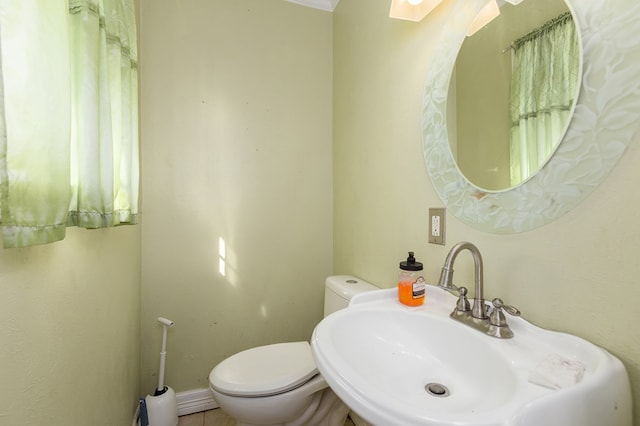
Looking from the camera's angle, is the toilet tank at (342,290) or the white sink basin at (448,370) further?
the toilet tank at (342,290)

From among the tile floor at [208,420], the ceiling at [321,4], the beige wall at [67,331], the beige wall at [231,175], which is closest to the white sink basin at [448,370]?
the beige wall at [67,331]

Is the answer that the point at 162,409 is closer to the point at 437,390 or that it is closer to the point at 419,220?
the point at 437,390

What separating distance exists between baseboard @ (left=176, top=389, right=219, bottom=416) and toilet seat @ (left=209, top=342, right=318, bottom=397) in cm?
55

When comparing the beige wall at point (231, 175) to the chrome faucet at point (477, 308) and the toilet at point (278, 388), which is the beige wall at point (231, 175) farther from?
the chrome faucet at point (477, 308)

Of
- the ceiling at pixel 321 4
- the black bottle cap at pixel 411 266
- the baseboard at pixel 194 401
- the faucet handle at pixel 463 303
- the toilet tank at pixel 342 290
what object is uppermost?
the ceiling at pixel 321 4

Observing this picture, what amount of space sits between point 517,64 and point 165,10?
176cm

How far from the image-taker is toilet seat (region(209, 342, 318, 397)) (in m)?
1.09

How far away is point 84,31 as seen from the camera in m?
0.66

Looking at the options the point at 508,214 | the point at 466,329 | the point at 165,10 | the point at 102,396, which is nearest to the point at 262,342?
the point at 102,396

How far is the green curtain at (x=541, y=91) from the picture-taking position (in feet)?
2.03

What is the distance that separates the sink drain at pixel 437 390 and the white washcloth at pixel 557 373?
8.7 inches

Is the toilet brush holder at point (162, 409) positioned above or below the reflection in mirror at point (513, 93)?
below

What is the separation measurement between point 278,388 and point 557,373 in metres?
0.94

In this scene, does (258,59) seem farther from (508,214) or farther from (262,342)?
(262,342)
